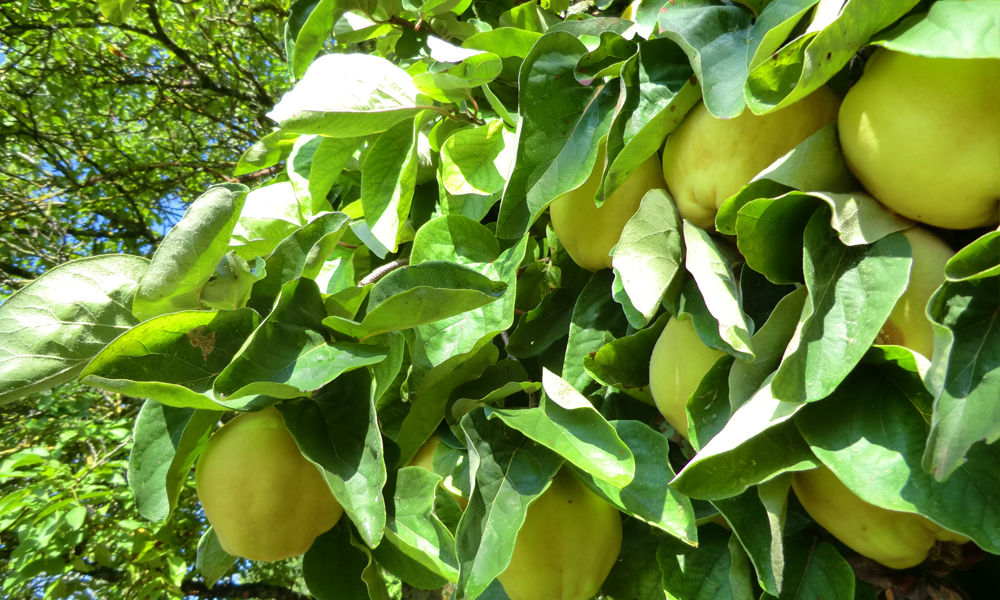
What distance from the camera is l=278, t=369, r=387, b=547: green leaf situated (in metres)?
0.46

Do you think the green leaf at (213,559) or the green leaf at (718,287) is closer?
the green leaf at (718,287)

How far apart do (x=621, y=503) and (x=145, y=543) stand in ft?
6.03

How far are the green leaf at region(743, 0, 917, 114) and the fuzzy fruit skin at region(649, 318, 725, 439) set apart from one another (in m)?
0.17

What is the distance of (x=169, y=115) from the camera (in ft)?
11.0

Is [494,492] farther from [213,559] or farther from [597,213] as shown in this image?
[213,559]

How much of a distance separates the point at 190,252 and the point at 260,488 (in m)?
0.21

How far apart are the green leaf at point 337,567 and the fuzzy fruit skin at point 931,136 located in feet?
1.79

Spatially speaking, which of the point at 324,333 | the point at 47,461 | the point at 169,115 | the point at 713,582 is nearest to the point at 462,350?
the point at 324,333

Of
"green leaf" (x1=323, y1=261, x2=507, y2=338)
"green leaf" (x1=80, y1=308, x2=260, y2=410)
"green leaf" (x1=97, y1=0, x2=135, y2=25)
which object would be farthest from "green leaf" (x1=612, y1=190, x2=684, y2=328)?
"green leaf" (x1=97, y1=0, x2=135, y2=25)

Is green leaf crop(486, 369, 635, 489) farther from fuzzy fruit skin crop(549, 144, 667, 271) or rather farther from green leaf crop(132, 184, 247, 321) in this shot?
green leaf crop(132, 184, 247, 321)

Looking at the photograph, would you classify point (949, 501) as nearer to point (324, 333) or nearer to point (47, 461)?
point (324, 333)

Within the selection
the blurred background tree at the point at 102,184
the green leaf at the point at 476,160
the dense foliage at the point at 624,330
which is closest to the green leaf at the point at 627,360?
the dense foliage at the point at 624,330

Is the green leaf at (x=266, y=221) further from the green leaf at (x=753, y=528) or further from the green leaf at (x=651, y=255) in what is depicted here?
the green leaf at (x=753, y=528)

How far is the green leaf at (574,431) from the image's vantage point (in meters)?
0.46
